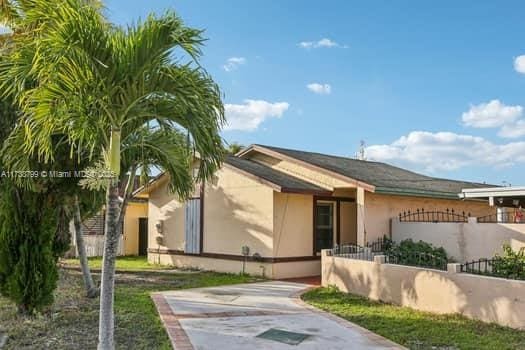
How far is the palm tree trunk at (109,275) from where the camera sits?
579 cm

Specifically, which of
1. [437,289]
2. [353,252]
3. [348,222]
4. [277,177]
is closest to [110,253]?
[437,289]

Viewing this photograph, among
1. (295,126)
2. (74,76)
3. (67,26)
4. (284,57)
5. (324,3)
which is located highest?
(324,3)

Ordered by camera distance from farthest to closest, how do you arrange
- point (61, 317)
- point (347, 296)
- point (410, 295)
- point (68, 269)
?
1. point (68, 269)
2. point (347, 296)
3. point (410, 295)
4. point (61, 317)

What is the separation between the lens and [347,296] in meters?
11.2

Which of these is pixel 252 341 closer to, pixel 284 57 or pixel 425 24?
pixel 284 57

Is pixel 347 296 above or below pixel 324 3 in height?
below

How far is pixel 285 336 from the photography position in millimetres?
7609

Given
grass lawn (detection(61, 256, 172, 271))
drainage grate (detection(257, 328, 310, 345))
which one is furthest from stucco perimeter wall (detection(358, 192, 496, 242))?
grass lawn (detection(61, 256, 172, 271))

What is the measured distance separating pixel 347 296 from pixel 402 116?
1216 cm

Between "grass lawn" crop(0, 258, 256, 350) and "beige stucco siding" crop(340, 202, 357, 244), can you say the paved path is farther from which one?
"beige stucco siding" crop(340, 202, 357, 244)

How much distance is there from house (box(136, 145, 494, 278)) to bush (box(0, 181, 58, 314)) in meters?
7.02

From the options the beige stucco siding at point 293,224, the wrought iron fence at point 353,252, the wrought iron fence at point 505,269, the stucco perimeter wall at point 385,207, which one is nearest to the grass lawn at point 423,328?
the wrought iron fence at point 505,269

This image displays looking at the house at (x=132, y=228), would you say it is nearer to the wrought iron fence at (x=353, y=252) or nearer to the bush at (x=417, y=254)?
the wrought iron fence at (x=353, y=252)

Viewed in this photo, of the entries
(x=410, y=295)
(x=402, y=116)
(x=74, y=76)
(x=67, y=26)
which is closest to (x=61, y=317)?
(x=74, y=76)
